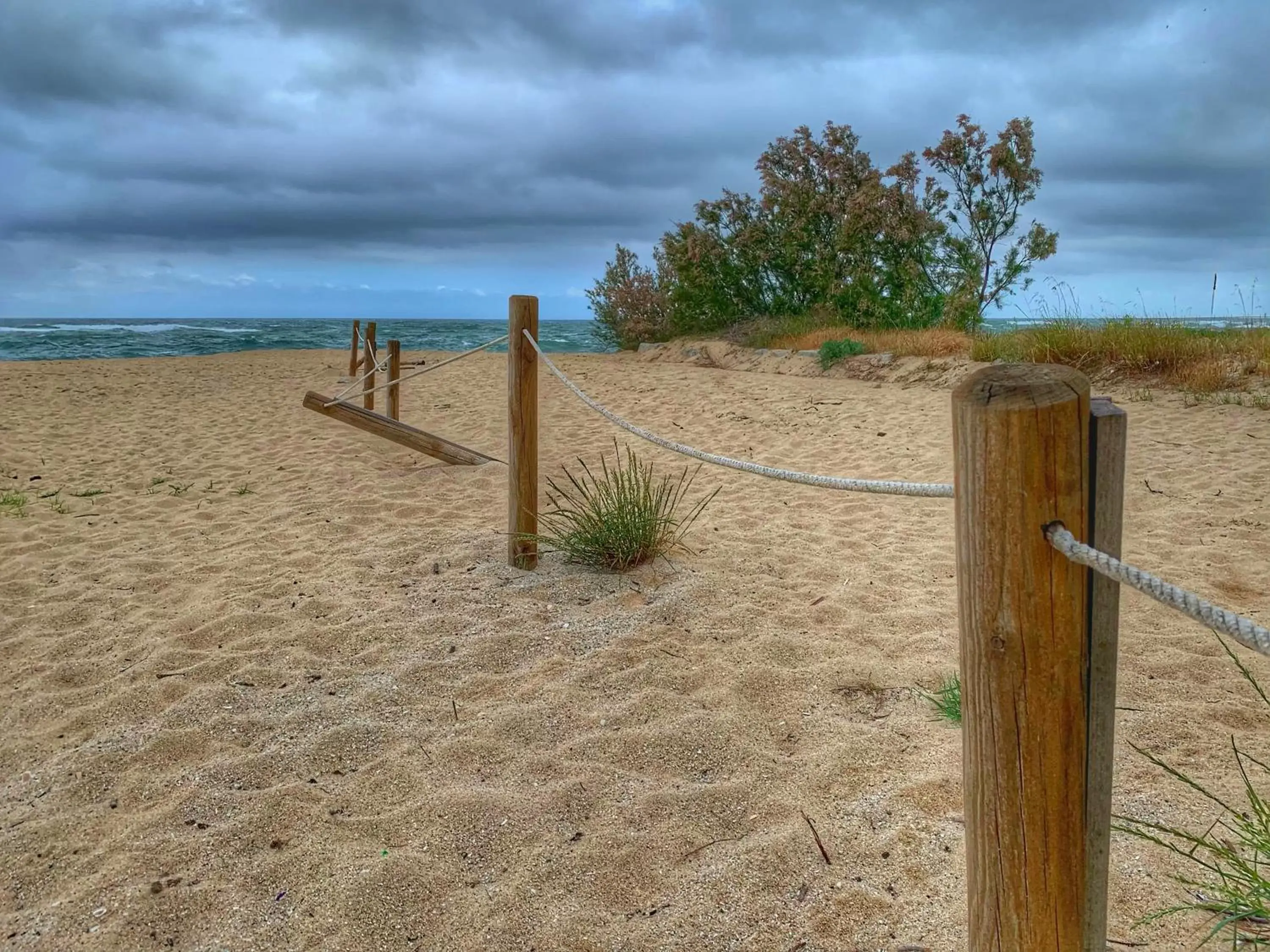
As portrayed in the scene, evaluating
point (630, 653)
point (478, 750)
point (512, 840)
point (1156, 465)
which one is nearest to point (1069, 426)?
point (512, 840)

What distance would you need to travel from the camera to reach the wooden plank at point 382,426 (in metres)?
6.09

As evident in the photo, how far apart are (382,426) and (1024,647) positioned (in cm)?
553

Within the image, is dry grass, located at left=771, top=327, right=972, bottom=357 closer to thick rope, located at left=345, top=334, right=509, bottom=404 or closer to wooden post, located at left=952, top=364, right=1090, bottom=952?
thick rope, located at left=345, top=334, right=509, bottom=404

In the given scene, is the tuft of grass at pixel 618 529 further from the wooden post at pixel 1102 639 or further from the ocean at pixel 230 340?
the ocean at pixel 230 340

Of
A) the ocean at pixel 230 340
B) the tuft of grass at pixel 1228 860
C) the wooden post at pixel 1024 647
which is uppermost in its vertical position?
the ocean at pixel 230 340

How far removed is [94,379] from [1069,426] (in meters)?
16.3

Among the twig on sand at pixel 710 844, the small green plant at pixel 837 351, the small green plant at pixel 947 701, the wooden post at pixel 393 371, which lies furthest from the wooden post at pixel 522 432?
the small green plant at pixel 837 351

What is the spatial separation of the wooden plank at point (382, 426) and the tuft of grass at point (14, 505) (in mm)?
1886

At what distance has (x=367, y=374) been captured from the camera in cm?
712

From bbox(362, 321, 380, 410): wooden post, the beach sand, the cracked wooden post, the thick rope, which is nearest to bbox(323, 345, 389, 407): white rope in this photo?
bbox(362, 321, 380, 410): wooden post

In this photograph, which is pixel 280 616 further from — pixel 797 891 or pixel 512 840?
pixel 797 891

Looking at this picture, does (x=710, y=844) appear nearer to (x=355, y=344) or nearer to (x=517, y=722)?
(x=517, y=722)

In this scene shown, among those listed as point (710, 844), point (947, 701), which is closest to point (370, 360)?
point (947, 701)

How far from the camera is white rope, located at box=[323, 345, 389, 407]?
6.02 meters
